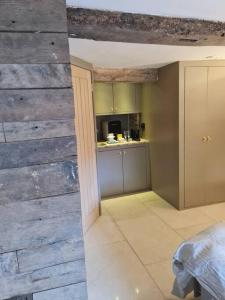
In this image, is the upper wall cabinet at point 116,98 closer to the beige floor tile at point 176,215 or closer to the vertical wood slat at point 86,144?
the vertical wood slat at point 86,144

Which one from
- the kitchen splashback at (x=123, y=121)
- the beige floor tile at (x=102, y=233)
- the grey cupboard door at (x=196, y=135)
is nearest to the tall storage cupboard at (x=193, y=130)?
the grey cupboard door at (x=196, y=135)

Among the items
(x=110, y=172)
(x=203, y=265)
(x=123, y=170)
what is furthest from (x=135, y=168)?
(x=203, y=265)

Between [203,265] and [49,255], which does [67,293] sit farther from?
[203,265]

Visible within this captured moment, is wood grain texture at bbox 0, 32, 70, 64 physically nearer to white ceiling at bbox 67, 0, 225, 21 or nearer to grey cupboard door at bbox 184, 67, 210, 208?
white ceiling at bbox 67, 0, 225, 21

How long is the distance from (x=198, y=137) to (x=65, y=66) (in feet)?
9.72

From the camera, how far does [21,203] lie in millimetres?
1067

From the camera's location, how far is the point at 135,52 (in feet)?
8.61

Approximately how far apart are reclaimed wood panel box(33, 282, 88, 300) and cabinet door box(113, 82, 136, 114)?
3402 mm

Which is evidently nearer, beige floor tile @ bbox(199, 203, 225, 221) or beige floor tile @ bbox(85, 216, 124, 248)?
beige floor tile @ bbox(85, 216, 124, 248)

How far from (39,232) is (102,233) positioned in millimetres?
2190

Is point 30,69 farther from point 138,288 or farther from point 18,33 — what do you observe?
point 138,288

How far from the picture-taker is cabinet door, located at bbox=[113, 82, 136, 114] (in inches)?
169

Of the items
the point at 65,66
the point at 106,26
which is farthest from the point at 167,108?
the point at 65,66

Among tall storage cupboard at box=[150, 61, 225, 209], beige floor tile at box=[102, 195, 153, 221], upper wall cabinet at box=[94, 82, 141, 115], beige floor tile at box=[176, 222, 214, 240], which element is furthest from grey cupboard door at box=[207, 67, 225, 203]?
upper wall cabinet at box=[94, 82, 141, 115]
